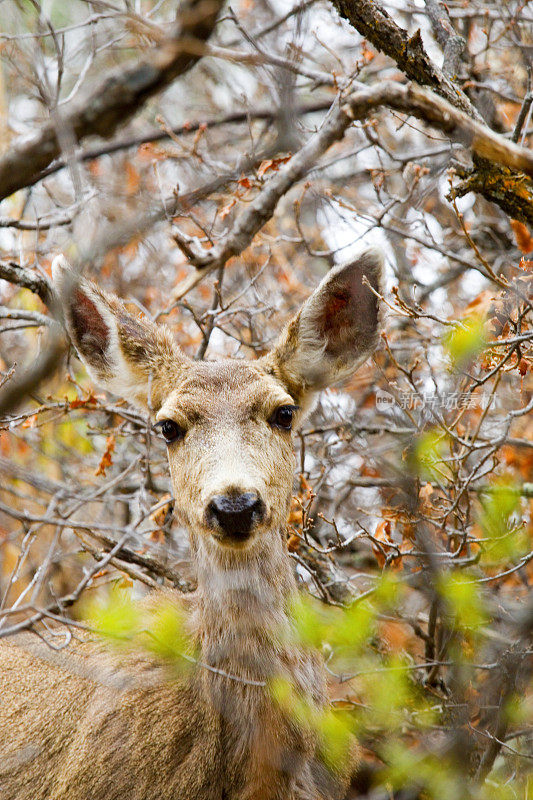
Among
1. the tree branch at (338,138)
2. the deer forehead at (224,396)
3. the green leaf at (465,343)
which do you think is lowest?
the deer forehead at (224,396)

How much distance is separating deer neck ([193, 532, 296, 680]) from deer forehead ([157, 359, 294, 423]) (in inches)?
28.0

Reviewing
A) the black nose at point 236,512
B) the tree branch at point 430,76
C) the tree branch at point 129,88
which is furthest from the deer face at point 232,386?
the tree branch at point 129,88

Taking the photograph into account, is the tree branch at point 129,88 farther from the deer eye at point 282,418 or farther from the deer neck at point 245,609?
the deer neck at point 245,609

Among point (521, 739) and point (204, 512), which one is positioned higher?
point (204, 512)

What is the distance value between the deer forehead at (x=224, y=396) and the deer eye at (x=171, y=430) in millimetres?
46

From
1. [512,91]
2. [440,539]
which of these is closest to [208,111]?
[512,91]

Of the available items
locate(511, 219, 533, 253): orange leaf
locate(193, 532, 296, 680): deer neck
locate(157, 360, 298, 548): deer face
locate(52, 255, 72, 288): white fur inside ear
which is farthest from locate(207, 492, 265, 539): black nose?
locate(511, 219, 533, 253): orange leaf

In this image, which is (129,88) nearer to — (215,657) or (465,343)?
(465,343)

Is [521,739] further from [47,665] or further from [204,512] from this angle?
[47,665]

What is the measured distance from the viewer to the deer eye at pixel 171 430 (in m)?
4.83

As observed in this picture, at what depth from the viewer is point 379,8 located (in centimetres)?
475

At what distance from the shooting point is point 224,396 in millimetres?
4840

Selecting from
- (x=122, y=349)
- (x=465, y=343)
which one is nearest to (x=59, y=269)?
(x=122, y=349)

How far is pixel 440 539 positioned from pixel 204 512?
199 centimetres
